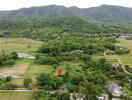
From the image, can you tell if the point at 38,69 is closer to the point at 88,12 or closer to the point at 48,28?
the point at 48,28

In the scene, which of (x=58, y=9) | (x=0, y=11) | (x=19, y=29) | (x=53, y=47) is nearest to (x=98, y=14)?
(x=58, y=9)

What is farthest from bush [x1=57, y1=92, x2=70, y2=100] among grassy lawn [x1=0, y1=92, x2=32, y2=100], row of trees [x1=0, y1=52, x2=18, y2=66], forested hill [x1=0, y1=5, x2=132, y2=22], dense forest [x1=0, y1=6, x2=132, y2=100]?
forested hill [x1=0, y1=5, x2=132, y2=22]

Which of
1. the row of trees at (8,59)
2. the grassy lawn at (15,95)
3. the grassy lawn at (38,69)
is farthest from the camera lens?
the row of trees at (8,59)

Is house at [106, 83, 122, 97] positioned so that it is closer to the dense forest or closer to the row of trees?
the dense forest

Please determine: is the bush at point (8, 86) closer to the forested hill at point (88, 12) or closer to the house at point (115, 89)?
the house at point (115, 89)

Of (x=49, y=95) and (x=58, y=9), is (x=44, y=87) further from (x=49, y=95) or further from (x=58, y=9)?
(x=58, y=9)

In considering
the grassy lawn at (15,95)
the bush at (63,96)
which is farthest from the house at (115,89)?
the grassy lawn at (15,95)
